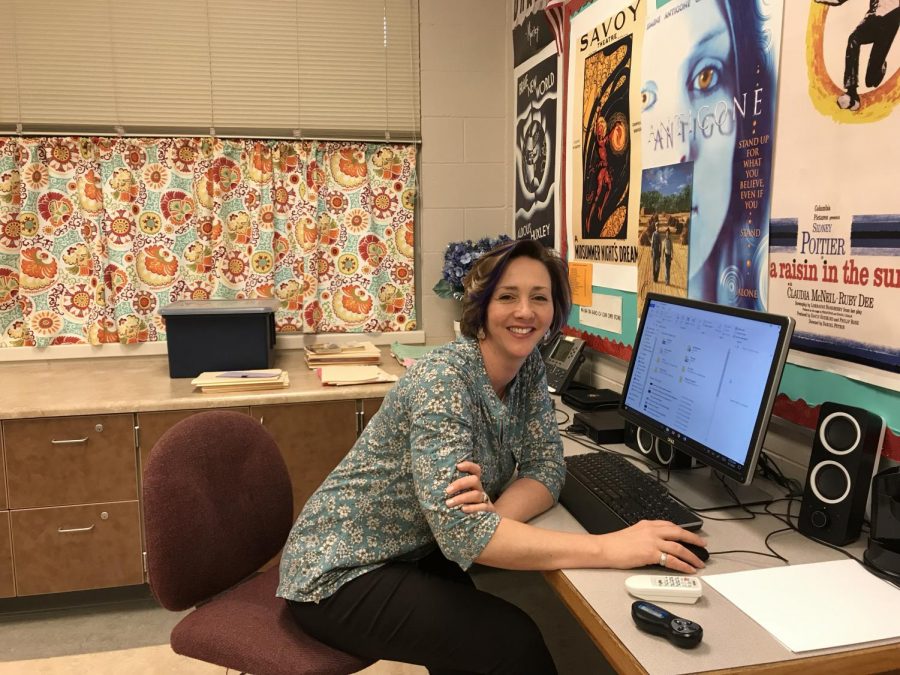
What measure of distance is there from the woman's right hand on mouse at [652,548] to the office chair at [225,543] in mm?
593

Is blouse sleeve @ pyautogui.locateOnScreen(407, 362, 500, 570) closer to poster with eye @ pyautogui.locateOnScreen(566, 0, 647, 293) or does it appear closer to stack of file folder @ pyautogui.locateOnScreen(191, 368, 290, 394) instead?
poster with eye @ pyautogui.locateOnScreen(566, 0, 647, 293)

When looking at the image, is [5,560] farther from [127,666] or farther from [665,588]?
[665,588]

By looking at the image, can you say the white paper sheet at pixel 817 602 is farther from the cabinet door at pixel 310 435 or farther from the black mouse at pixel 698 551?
the cabinet door at pixel 310 435

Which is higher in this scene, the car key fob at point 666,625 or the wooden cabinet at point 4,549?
the car key fob at point 666,625

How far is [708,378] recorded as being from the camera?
4.86 feet

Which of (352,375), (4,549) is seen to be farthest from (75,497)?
(352,375)

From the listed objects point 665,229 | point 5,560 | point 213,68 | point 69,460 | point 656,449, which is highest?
point 213,68

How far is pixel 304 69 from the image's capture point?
10.1ft

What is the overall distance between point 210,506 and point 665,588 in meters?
1.00

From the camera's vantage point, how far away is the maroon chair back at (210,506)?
146cm

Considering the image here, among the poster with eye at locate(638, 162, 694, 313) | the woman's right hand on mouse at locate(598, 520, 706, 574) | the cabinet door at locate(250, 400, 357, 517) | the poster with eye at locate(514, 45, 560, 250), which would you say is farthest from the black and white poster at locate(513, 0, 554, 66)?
the woman's right hand on mouse at locate(598, 520, 706, 574)

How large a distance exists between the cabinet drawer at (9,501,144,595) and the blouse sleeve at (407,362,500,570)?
162cm

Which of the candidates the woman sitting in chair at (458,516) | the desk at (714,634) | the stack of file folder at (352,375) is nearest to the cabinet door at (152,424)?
the stack of file folder at (352,375)

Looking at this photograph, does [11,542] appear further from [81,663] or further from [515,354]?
[515,354]
